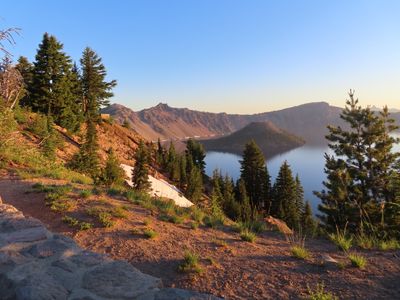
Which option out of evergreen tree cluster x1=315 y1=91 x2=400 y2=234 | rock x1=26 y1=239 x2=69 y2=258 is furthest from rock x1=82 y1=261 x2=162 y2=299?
evergreen tree cluster x1=315 y1=91 x2=400 y2=234

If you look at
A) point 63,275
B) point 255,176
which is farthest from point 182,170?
point 63,275

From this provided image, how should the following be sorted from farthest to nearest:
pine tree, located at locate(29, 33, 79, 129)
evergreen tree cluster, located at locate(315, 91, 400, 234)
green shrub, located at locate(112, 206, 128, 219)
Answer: pine tree, located at locate(29, 33, 79, 129) → evergreen tree cluster, located at locate(315, 91, 400, 234) → green shrub, located at locate(112, 206, 128, 219)

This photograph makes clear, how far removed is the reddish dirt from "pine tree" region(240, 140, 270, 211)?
162ft

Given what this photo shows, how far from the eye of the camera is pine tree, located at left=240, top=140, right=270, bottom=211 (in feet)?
184

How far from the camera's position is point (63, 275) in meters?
3.49

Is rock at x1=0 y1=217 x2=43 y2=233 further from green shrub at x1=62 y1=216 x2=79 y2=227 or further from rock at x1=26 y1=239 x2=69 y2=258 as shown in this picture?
green shrub at x1=62 y1=216 x2=79 y2=227

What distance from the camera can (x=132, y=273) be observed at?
372cm

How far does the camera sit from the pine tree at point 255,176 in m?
56.2

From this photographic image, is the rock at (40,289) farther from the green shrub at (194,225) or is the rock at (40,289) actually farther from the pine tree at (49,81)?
the pine tree at (49,81)

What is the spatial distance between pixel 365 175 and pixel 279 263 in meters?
26.6

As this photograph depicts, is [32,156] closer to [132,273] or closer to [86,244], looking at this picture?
[86,244]

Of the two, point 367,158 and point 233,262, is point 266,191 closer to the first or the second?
point 367,158

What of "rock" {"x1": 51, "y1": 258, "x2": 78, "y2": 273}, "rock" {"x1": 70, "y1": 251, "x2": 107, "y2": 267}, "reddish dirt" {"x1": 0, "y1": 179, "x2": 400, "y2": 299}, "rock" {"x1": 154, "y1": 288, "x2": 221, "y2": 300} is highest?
"rock" {"x1": 51, "y1": 258, "x2": 78, "y2": 273}

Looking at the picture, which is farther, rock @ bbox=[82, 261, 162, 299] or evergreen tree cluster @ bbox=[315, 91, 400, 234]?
evergreen tree cluster @ bbox=[315, 91, 400, 234]
